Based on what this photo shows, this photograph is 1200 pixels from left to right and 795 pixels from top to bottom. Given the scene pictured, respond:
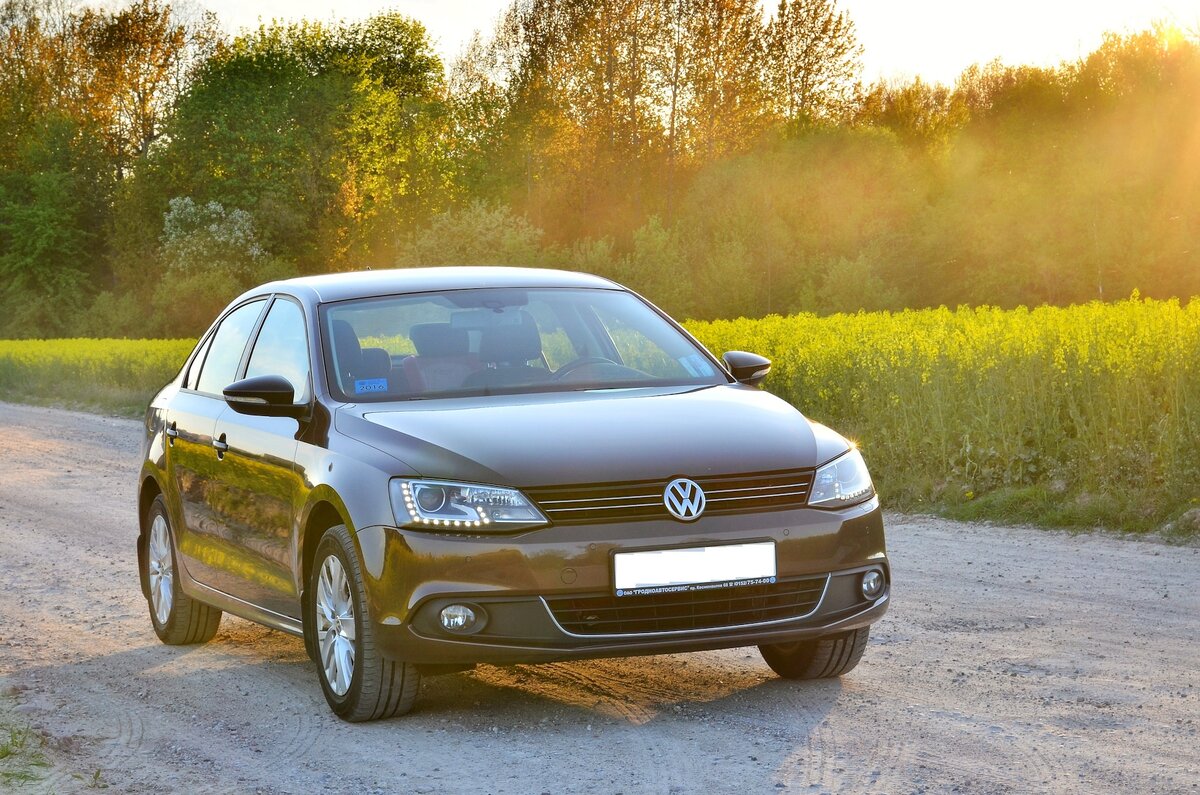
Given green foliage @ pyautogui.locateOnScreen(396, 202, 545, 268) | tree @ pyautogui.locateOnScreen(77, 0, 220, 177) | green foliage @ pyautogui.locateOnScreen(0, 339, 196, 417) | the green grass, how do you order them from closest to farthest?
the green grass
green foliage @ pyautogui.locateOnScreen(0, 339, 196, 417)
green foliage @ pyautogui.locateOnScreen(396, 202, 545, 268)
tree @ pyautogui.locateOnScreen(77, 0, 220, 177)

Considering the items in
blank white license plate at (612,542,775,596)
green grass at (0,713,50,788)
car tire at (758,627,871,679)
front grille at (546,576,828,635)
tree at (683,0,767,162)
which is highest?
tree at (683,0,767,162)

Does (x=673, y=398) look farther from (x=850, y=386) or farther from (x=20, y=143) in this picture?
(x=20, y=143)

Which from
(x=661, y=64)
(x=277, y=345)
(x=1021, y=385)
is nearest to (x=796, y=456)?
(x=277, y=345)

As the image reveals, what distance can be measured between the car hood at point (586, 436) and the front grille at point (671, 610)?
414mm

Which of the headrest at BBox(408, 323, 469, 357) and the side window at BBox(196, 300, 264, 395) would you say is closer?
the headrest at BBox(408, 323, 469, 357)

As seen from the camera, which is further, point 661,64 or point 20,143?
point 20,143

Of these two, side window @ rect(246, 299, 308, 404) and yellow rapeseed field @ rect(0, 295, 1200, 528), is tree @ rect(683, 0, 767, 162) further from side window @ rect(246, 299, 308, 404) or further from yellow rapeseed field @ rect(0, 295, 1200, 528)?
side window @ rect(246, 299, 308, 404)

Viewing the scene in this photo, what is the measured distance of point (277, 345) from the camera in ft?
24.5

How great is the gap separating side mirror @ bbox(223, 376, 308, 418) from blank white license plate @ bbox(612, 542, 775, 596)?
5.49ft

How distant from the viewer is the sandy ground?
210 inches

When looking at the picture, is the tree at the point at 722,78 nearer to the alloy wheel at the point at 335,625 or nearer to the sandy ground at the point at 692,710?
the sandy ground at the point at 692,710

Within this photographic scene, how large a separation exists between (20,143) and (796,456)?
285 feet

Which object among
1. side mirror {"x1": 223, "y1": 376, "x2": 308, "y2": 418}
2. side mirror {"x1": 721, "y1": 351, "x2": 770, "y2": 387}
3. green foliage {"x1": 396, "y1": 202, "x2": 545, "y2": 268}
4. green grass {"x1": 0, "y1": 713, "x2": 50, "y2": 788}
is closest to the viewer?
green grass {"x1": 0, "y1": 713, "x2": 50, "y2": 788}

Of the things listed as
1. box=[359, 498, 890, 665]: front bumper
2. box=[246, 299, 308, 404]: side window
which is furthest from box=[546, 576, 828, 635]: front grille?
box=[246, 299, 308, 404]: side window
